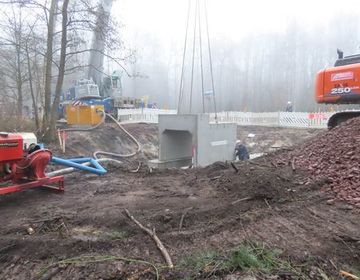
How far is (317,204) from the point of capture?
196 inches

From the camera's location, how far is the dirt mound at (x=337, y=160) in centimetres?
522

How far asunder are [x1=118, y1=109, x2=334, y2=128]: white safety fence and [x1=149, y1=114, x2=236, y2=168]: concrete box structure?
945 cm

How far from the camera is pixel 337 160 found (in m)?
5.99

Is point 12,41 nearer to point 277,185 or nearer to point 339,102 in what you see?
point 339,102

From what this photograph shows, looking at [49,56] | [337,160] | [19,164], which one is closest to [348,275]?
[337,160]

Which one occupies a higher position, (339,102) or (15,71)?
(15,71)

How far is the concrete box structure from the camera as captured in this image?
44.9ft

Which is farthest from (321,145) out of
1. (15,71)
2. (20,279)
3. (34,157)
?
(15,71)

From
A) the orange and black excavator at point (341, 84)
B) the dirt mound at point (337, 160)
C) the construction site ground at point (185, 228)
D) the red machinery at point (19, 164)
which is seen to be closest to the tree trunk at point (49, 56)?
the construction site ground at point (185, 228)

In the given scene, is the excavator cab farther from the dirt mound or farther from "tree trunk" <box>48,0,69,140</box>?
"tree trunk" <box>48,0,69,140</box>

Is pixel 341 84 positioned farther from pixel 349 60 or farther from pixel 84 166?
pixel 84 166

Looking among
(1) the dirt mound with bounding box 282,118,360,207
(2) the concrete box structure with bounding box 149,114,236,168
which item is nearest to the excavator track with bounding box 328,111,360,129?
(1) the dirt mound with bounding box 282,118,360,207

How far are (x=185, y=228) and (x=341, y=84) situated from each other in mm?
5986

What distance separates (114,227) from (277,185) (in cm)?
248
